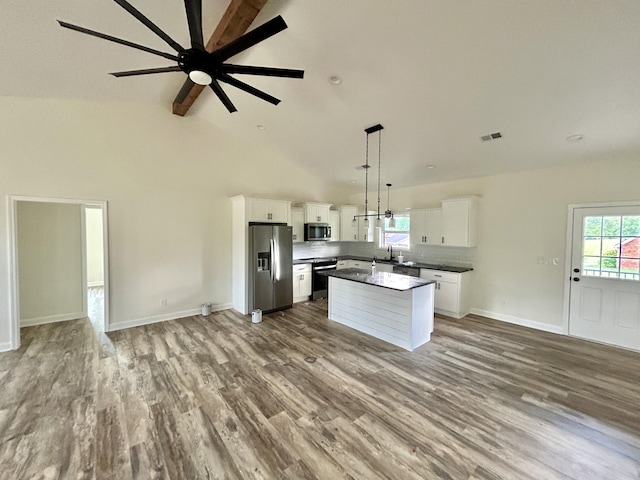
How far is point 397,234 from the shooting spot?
6.55 metres

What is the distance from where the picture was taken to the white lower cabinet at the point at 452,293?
4.89m

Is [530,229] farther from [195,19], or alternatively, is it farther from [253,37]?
[195,19]

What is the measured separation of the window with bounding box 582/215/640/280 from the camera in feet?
12.0

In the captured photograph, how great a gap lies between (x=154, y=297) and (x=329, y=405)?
3723 mm

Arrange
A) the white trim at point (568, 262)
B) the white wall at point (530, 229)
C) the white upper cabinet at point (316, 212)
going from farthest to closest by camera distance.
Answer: the white upper cabinet at point (316, 212), the white trim at point (568, 262), the white wall at point (530, 229)

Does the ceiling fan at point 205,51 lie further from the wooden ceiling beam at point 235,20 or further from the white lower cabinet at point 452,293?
the white lower cabinet at point 452,293

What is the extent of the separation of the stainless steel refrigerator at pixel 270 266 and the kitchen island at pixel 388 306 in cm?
118

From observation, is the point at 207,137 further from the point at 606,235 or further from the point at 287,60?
the point at 606,235

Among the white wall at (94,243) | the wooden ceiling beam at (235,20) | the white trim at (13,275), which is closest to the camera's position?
the wooden ceiling beam at (235,20)

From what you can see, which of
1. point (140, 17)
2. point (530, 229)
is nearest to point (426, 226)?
point (530, 229)

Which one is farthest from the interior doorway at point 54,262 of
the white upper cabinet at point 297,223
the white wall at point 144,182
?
the white upper cabinet at point 297,223

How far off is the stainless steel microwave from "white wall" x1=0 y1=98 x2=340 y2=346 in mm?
1256

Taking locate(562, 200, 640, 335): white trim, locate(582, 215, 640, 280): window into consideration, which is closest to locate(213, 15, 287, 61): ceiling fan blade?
locate(562, 200, 640, 335): white trim

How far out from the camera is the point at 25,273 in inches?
173
